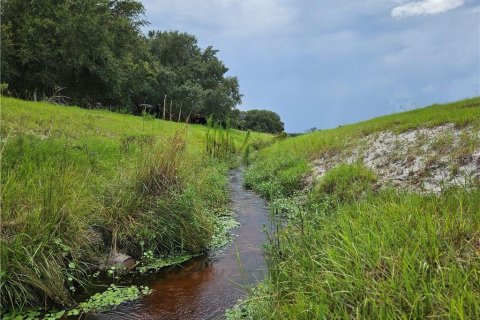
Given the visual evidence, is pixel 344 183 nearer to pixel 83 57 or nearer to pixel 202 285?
pixel 202 285

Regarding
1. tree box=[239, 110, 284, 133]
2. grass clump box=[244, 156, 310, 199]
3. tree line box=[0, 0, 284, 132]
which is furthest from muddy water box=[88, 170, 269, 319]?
tree box=[239, 110, 284, 133]

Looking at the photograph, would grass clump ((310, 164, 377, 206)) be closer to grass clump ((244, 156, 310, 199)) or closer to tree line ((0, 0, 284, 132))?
grass clump ((244, 156, 310, 199))

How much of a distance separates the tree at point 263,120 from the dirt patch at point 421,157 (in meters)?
75.9

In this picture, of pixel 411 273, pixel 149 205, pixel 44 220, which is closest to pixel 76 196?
pixel 44 220

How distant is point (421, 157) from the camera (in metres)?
8.88

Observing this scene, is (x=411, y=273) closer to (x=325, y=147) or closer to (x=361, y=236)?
(x=361, y=236)

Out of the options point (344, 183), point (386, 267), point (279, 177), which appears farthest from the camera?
point (279, 177)

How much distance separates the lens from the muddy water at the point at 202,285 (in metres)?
4.59

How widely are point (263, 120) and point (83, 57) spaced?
201 feet

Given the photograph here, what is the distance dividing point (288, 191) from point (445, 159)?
4456 millimetres

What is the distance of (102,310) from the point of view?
462 centimetres

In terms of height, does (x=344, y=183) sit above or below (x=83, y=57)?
below

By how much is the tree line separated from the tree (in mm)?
40130

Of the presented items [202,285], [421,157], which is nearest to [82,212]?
[202,285]
